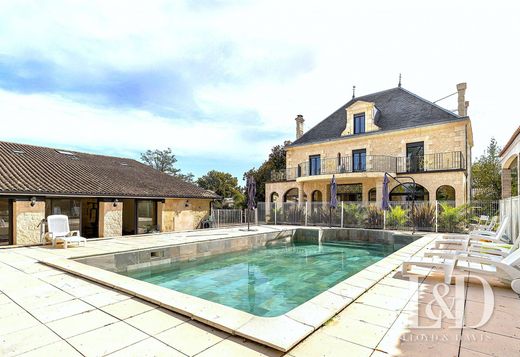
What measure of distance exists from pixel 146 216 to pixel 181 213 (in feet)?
6.62

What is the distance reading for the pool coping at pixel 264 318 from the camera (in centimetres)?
331

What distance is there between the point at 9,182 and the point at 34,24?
634 centimetres

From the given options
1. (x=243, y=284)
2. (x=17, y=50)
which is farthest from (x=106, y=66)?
(x=243, y=284)

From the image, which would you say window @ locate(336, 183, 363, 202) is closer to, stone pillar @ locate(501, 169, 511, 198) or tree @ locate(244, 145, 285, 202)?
stone pillar @ locate(501, 169, 511, 198)

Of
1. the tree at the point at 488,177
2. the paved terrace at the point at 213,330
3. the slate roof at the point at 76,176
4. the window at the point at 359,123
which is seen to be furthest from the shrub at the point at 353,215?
the tree at the point at 488,177

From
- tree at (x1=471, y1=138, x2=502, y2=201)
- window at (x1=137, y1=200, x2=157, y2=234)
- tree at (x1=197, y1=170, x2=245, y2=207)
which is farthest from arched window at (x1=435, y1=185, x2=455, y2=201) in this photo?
tree at (x1=197, y1=170, x2=245, y2=207)

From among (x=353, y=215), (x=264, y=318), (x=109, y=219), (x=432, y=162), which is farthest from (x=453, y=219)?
(x=109, y=219)

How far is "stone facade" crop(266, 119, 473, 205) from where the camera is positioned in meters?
17.6

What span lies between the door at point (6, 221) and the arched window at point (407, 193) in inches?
814

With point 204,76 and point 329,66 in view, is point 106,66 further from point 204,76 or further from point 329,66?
point 329,66

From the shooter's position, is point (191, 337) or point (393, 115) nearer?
point (191, 337)

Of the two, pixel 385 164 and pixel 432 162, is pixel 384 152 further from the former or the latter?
pixel 432 162

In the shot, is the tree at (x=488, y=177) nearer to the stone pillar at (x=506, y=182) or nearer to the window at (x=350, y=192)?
the window at (x=350, y=192)

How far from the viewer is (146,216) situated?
1653cm
